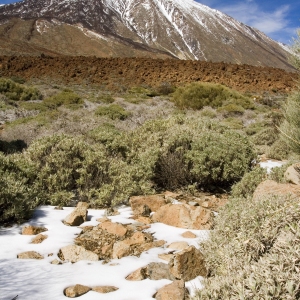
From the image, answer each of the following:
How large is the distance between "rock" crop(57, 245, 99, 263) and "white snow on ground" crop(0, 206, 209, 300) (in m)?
0.06

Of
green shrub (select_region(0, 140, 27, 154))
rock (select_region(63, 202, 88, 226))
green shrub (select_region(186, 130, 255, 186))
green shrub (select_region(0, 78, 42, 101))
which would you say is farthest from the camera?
green shrub (select_region(0, 78, 42, 101))

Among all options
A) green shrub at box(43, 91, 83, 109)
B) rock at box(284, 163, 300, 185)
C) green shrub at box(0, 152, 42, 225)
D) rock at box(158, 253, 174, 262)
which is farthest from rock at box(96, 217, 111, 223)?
green shrub at box(43, 91, 83, 109)

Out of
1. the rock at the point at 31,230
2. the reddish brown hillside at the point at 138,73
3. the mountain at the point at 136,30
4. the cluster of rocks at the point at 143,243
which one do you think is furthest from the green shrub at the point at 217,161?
the mountain at the point at 136,30

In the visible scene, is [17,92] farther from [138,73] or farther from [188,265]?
[188,265]

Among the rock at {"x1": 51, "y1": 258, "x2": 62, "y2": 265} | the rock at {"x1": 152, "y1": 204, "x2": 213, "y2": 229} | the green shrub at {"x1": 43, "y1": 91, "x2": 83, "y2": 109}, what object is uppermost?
the green shrub at {"x1": 43, "y1": 91, "x2": 83, "y2": 109}

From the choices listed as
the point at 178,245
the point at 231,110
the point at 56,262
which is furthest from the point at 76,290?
the point at 231,110

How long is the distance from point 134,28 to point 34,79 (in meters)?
94.8

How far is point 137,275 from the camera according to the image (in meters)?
2.35

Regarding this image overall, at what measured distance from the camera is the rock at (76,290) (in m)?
2.10

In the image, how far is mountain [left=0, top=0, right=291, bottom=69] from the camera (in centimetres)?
7012

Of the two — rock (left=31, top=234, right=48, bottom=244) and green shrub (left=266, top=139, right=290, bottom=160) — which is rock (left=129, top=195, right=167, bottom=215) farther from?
green shrub (left=266, top=139, right=290, bottom=160)

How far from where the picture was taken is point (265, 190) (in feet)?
11.4

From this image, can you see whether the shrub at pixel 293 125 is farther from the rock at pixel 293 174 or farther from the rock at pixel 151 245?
the rock at pixel 151 245

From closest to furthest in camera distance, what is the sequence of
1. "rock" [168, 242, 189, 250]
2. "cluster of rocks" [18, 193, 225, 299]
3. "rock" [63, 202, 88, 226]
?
"cluster of rocks" [18, 193, 225, 299], "rock" [168, 242, 189, 250], "rock" [63, 202, 88, 226]
